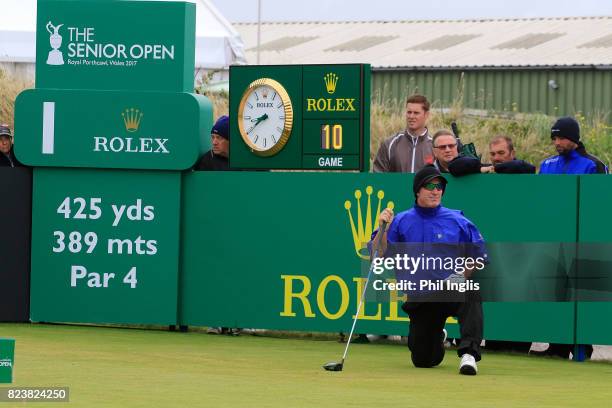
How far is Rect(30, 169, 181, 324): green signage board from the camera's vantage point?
46.4 ft

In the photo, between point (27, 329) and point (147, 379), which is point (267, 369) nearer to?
point (147, 379)

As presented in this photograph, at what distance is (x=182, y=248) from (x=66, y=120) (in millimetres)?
1650

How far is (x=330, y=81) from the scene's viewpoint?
1402 cm

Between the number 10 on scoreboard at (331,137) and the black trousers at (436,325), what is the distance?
2.76 m

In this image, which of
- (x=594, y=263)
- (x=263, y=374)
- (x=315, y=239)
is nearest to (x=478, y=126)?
(x=315, y=239)

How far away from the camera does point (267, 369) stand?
11148 millimetres

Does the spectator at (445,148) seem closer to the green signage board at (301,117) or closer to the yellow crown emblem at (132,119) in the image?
the green signage board at (301,117)

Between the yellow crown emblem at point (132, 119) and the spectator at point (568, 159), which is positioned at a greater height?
the yellow crown emblem at point (132, 119)

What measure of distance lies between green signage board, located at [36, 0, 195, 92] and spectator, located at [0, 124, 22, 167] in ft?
3.66

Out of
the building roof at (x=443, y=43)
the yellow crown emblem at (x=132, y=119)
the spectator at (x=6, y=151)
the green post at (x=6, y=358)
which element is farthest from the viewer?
the building roof at (x=443, y=43)

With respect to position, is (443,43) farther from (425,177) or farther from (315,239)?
(425,177)

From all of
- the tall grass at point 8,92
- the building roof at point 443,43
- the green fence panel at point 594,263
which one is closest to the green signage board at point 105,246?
the green fence panel at point 594,263

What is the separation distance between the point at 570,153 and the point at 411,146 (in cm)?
154

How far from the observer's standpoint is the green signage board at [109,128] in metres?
14.2
